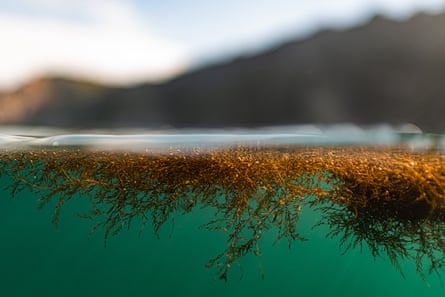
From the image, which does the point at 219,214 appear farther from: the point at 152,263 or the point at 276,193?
the point at 152,263

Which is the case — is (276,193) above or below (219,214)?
above

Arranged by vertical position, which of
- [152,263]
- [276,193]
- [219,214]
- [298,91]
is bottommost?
[152,263]

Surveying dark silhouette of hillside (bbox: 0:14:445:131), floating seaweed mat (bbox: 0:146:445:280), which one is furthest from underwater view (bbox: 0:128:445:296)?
dark silhouette of hillside (bbox: 0:14:445:131)

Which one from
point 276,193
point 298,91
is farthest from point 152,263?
point 298,91

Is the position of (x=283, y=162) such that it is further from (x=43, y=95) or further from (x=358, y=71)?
(x=358, y=71)

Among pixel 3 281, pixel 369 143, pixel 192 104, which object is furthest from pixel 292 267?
pixel 192 104

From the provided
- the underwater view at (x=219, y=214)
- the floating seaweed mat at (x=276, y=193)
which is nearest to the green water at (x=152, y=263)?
the underwater view at (x=219, y=214)

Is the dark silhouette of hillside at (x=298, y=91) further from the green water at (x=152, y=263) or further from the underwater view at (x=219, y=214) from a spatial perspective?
the green water at (x=152, y=263)
